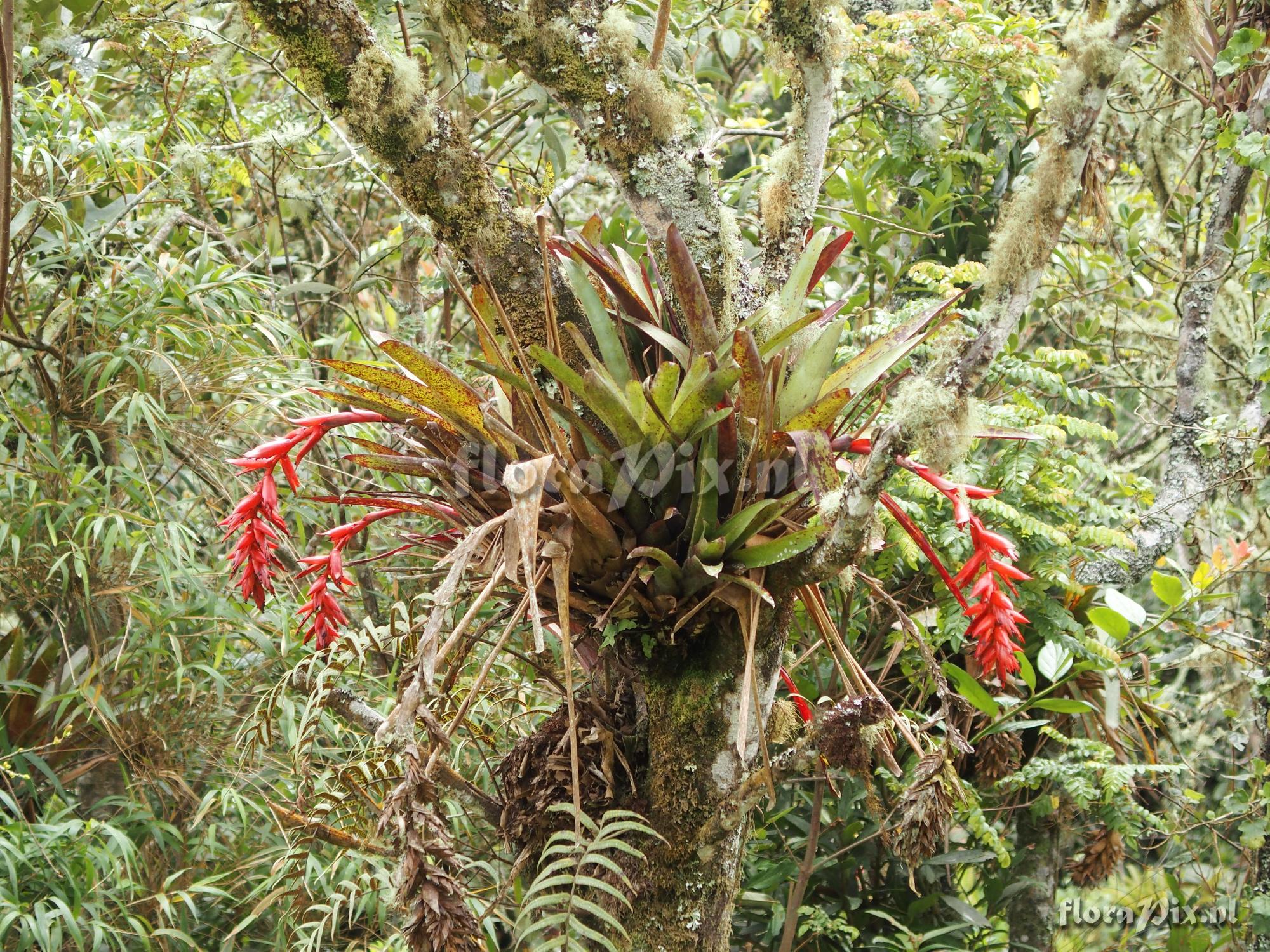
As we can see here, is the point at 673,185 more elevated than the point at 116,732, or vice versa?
the point at 673,185

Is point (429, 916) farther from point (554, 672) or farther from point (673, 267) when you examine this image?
point (673, 267)

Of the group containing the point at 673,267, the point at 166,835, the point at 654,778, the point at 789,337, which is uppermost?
the point at 673,267

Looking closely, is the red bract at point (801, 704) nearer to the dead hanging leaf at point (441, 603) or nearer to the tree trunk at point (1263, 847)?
the dead hanging leaf at point (441, 603)

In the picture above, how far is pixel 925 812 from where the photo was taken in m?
1.17

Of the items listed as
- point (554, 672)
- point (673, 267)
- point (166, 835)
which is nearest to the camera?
Answer: point (673, 267)

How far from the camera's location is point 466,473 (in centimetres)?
129

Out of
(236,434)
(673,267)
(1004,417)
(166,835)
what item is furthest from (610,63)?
(166,835)

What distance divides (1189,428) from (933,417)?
183cm

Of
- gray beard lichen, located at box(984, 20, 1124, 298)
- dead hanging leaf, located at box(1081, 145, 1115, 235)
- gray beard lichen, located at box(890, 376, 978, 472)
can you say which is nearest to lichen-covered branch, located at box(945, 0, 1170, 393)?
gray beard lichen, located at box(984, 20, 1124, 298)

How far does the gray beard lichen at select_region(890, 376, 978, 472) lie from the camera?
985 mm

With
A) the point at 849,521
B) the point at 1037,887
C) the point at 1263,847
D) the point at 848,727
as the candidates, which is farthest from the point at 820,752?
the point at 1263,847

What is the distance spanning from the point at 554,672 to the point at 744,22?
2584mm

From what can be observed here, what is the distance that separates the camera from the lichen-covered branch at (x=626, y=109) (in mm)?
1266

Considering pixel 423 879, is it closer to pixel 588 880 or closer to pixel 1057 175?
pixel 588 880
